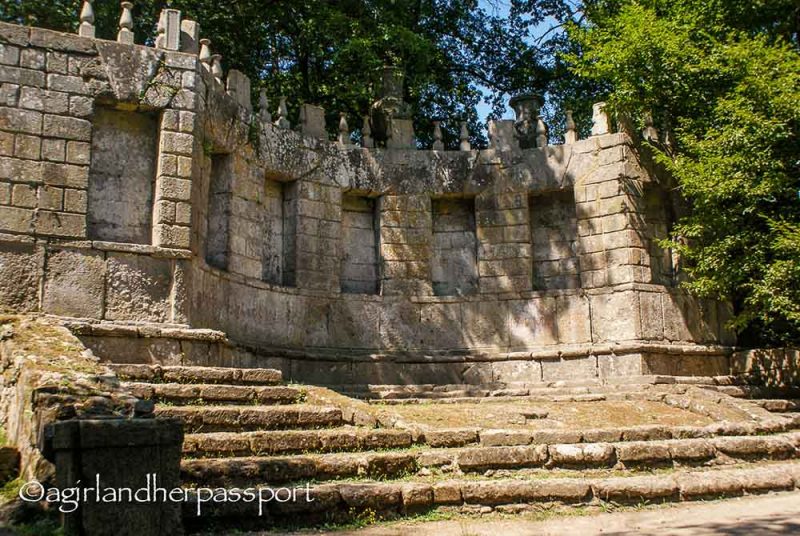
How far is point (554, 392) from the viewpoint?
43.2ft

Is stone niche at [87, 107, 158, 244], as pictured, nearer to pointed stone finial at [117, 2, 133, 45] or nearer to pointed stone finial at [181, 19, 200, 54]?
pointed stone finial at [117, 2, 133, 45]

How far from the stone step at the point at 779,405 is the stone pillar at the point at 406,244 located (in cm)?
578

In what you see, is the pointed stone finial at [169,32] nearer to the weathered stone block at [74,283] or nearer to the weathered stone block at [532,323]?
the weathered stone block at [74,283]

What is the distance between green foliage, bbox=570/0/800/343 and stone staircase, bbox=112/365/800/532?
3800 mm

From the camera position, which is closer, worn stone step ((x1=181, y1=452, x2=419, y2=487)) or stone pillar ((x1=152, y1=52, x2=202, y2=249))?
worn stone step ((x1=181, y1=452, x2=419, y2=487))

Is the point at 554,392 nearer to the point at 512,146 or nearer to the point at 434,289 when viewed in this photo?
the point at 434,289

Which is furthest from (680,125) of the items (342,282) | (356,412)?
(356,412)

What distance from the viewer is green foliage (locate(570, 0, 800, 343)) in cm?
1266

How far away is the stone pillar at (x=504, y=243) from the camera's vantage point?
48.5ft

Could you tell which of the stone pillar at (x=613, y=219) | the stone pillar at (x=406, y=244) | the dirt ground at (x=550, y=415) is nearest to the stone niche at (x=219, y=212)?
the stone pillar at (x=406, y=244)

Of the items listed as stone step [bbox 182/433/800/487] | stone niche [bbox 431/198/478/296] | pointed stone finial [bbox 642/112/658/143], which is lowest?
stone step [bbox 182/433/800/487]

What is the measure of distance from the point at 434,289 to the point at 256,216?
368cm

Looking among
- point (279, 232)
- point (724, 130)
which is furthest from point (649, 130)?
point (279, 232)

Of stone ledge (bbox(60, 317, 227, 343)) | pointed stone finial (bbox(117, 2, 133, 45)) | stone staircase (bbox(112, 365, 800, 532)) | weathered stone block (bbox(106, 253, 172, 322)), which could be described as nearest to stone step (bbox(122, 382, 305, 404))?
stone staircase (bbox(112, 365, 800, 532))
